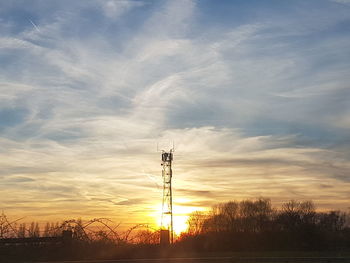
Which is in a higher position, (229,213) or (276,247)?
(229,213)

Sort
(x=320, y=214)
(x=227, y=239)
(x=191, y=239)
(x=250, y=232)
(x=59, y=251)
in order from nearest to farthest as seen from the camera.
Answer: (x=59, y=251) < (x=191, y=239) < (x=227, y=239) < (x=250, y=232) < (x=320, y=214)

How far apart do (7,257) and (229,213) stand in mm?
69341

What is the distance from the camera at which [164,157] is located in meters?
50.7

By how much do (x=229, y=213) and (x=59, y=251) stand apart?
217 feet

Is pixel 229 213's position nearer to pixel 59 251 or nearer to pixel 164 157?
pixel 164 157

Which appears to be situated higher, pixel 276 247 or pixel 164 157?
pixel 164 157

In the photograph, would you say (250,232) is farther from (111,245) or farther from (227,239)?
(111,245)

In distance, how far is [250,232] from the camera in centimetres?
5519

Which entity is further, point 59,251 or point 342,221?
point 342,221

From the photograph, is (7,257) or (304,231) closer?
(7,257)

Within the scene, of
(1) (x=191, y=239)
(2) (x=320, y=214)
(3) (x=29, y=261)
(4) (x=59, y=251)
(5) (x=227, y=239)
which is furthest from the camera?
(2) (x=320, y=214)

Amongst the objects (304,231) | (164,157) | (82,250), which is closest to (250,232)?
(304,231)

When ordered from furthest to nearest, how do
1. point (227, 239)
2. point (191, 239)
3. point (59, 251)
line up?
point (227, 239) → point (191, 239) → point (59, 251)

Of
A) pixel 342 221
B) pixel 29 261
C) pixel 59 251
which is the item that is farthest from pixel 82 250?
pixel 342 221
